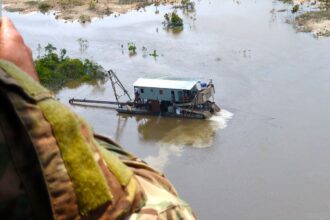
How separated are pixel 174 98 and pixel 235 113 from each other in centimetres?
114

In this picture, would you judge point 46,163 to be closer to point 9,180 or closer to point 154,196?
point 9,180

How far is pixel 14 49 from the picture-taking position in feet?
3.11

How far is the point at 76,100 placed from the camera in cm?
1112

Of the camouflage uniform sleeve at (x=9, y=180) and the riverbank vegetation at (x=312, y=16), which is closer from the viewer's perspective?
the camouflage uniform sleeve at (x=9, y=180)

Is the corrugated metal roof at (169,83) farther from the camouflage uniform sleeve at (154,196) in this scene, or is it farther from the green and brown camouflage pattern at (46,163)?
the green and brown camouflage pattern at (46,163)

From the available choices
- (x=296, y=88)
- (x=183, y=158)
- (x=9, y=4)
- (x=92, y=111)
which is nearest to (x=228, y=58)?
(x=296, y=88)

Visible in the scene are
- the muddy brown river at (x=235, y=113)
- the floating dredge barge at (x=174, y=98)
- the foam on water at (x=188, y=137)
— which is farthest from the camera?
the floating dredge barge at (x=174, y=98)

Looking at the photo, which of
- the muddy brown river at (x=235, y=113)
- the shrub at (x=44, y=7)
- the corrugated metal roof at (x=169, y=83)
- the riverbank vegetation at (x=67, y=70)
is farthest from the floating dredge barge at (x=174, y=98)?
the shrub at (x=44, y=7)

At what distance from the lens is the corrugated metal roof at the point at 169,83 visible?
993 centimetres

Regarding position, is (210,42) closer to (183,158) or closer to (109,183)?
(183,158)

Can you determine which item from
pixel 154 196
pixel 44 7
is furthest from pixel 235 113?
pixel 44 7

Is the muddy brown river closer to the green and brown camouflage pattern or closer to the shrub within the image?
the shrub

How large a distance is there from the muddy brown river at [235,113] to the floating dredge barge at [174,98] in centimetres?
17

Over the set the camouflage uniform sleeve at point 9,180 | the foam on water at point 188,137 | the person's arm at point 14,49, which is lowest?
the foam on water at point 188,137
